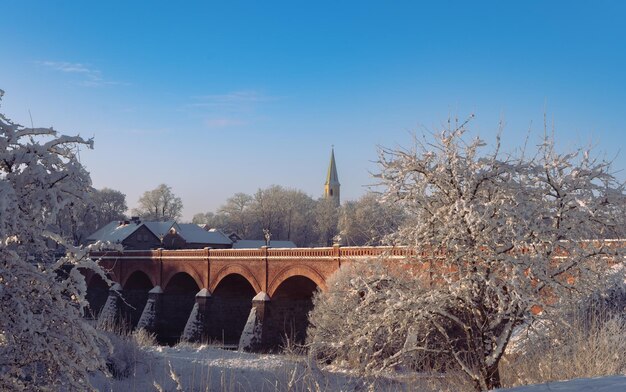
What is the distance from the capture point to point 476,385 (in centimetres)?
859

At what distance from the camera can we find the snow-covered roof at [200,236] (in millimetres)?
61406

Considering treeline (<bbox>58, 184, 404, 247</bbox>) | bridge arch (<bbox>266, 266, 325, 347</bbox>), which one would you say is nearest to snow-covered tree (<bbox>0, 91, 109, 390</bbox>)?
bridge arch (<bbox>266, 266, 325, 347</bbox>)

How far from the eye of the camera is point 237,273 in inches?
1312

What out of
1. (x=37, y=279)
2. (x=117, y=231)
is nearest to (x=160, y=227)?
(x=117, y=231)

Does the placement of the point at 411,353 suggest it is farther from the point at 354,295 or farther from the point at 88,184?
the point at 88,184

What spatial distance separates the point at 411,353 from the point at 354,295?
1353 mm

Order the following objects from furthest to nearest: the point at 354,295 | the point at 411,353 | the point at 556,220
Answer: the point at 354,295 → the point at 411,353 → the point at 556,220

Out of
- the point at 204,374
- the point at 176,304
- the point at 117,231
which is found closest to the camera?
the point at 204,374

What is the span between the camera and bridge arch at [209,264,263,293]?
1247 inches

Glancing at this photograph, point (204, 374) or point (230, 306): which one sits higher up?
point (230, 306)

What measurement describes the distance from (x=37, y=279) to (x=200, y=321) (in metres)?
30.6

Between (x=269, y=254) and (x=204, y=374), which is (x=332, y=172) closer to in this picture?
(x=269, y=254)

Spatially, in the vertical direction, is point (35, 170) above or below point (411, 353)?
above

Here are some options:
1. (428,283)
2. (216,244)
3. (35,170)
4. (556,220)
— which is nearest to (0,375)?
(35,170)
